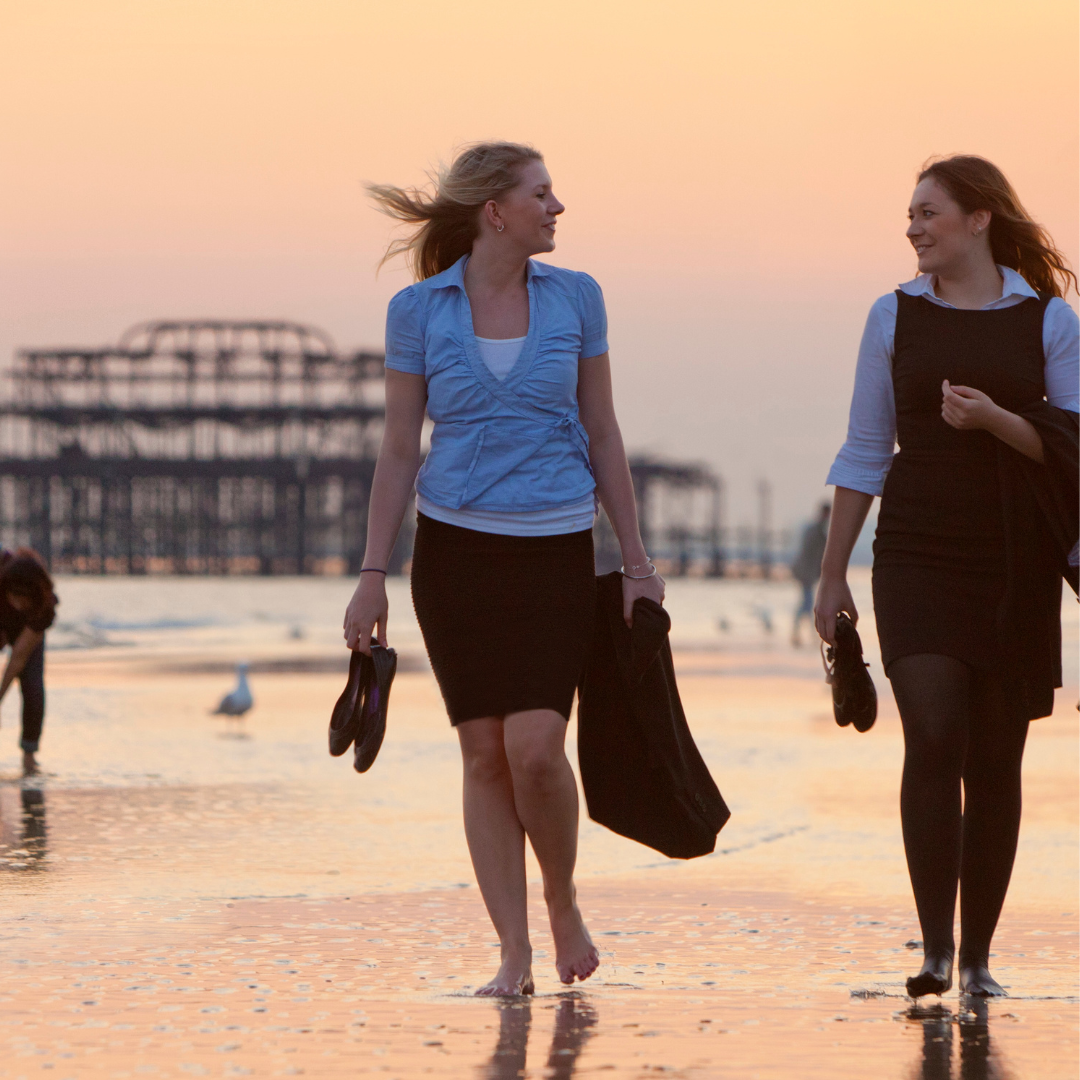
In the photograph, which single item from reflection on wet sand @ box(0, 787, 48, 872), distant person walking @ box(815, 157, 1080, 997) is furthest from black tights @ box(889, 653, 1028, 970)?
reflection on wet sand @ box(0, 787, 48, 872)

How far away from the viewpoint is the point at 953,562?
137 inches

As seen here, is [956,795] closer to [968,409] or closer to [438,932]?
[968,409]

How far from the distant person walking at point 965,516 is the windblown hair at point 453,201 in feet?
2.40

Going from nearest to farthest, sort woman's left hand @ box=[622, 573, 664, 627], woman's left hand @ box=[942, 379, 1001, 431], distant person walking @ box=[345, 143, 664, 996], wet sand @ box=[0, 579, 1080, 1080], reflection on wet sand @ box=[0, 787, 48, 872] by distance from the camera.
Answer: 1. wet sand @ box=[0, 579, 1080, 1080]
2. woman's left hand @ box=[942, 379, 1001, 431]
3. distant person walking @ box=[345, 143, 664, 996]
4. woman's left hand @ box=[622, 573, 664, 627]
5. reflection on wet sand @ box=[0, 787, 48, 872]

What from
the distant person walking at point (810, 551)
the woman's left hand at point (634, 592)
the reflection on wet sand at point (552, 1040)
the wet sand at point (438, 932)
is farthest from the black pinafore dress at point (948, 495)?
the distant person walking at point (810, 551)

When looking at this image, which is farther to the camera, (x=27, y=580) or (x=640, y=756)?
(x=27, y=580)

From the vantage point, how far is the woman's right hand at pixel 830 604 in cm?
363

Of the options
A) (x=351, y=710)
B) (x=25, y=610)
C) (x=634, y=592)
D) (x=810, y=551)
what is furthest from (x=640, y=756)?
(x=810, y=551)

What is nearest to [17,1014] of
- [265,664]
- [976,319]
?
[976,319]

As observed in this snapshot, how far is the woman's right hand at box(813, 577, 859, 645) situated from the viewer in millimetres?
3635

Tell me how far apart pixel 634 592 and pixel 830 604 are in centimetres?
37

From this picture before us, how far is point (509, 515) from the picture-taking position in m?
3.53

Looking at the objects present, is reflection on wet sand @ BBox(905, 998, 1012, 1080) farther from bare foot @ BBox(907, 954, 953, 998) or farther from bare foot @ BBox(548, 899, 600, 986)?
bare foot @ BBox(548, 899, 600, 986)

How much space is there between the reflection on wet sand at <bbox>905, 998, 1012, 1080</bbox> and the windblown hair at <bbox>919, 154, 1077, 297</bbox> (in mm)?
1327
